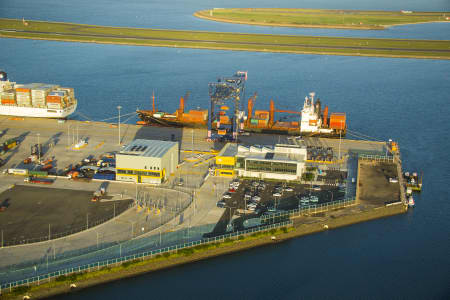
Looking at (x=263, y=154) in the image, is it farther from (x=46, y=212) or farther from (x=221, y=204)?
(x=46, y=212)

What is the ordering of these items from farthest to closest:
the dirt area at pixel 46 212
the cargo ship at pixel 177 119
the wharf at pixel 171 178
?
the cargo ship at pixel 177 119, the wharf at pixel 171 178, the dirt area at pixel 46 212

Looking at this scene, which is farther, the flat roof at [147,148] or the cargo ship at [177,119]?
A: the cargo ship at [177,119]

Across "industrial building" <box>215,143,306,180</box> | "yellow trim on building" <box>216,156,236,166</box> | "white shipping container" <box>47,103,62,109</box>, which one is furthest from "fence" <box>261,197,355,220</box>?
"white shipping container" <box>47,103,62,109</box>

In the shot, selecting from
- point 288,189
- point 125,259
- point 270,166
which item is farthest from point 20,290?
point 270,166

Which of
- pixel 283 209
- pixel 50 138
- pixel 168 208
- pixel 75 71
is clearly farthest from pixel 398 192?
pixel 75 71

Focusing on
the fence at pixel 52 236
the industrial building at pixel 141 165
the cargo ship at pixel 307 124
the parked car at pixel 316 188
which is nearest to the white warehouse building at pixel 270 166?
the parked car at pixel 316 188

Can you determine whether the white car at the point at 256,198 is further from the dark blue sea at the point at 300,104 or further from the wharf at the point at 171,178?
the dark blue sea at the point at 300,104

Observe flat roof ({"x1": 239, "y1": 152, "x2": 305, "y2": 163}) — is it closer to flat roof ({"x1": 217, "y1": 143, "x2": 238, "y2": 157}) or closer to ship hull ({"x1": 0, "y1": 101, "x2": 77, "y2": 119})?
flat roof ({"x1": 217, "y1": 143, "x2": 238, "y2": 157})
